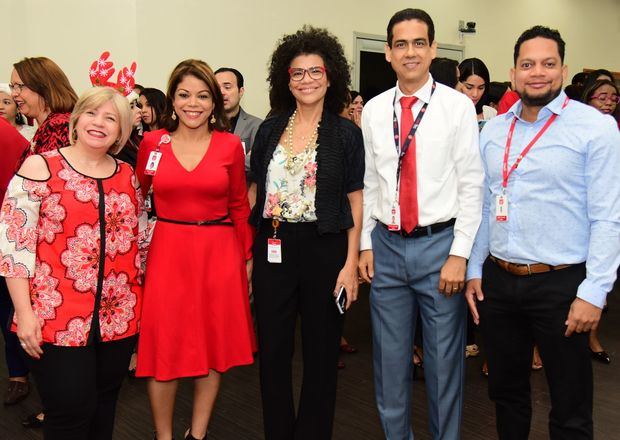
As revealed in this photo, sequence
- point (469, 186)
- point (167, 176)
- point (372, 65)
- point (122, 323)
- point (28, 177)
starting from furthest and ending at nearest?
point (372, 65) < point (167, 176) < point (469, 186) < point (122, 323) < point (28, 177)

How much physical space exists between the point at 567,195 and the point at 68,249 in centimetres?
167

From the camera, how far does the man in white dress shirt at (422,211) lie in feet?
6.80

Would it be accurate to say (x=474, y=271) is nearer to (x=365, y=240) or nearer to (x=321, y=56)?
(x=365, y=240)

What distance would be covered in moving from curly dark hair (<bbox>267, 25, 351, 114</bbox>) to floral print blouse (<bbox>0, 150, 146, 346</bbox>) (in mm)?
801

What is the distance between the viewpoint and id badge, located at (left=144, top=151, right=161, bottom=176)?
224cm

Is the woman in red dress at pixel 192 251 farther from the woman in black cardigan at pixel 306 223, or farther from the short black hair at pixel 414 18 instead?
the short black hair at pixel 414 18

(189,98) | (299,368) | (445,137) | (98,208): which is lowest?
(299,368)

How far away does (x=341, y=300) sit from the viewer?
7.15ft

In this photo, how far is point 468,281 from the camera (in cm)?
213

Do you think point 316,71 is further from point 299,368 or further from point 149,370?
point 299,368

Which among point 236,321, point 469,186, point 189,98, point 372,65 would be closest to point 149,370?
point 236,321

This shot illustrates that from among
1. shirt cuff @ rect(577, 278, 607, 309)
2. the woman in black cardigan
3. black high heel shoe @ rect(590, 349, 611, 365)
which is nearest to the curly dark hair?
the woman in black cardigan

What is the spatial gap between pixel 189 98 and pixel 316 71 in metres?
0.54

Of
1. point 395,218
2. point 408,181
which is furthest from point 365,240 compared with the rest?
point 408,181
